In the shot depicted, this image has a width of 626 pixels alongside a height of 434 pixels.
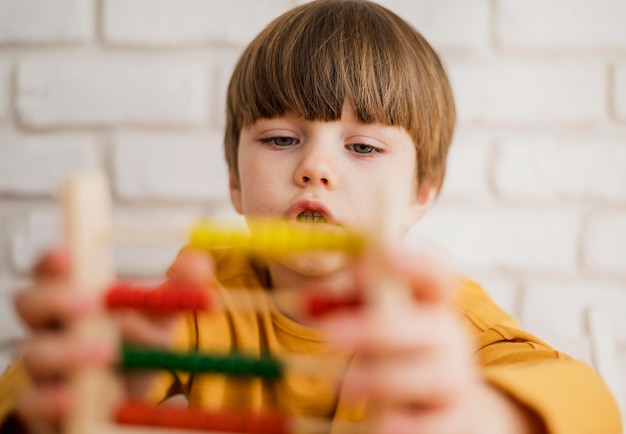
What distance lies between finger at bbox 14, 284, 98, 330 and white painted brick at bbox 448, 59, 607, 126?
26.5 inches

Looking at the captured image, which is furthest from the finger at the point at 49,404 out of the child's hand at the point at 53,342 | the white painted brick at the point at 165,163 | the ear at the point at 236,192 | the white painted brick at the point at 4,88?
the white painted brick at the point at 4,88

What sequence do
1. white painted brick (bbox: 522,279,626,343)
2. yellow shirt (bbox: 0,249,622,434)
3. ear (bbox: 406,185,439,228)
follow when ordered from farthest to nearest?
white painted brick (bbox: 522,279,626,343)
ear (bbox: 406,185,439,228)
yellow shirt (bbox: 0,249,622,434)

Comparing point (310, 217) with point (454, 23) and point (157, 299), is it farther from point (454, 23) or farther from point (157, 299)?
point (454, 23)

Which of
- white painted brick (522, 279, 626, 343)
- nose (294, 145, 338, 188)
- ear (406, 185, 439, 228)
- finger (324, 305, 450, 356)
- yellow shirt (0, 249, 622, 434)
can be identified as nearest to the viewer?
finger (324, 305, 450, 356)

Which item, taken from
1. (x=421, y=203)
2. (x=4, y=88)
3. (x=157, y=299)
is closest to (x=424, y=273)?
(x=157, y=299)

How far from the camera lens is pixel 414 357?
1.38 ft

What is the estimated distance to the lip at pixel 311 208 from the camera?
0.75 metres

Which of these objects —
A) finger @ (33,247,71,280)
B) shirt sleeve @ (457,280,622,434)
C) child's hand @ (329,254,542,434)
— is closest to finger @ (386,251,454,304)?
child's hand @ (329,254,542,434)

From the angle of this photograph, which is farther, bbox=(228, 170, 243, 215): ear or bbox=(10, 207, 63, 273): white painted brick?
Answer: bbox=(10, 207, 63, 273): white painted brick

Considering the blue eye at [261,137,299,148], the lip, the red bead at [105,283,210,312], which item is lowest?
the lip

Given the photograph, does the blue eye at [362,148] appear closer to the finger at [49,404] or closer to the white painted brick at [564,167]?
the white painted brick at [564,167]

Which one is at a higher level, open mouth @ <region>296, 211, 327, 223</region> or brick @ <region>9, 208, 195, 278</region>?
open mouth @ <region>296, 211, 327, 223</region>

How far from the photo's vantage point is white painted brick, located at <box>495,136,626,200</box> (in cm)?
102

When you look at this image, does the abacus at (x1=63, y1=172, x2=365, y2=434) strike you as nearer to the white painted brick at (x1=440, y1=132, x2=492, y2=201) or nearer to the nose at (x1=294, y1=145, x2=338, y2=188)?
the nose at (x1=294, y1=145, x2=338, y2=188)
